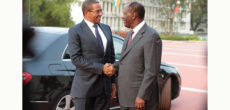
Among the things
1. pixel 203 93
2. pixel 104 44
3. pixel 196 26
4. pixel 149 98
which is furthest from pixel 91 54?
pixel 196 26

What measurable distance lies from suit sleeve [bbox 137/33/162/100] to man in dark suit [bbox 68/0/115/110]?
0.49 meters

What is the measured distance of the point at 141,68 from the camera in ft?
9.50

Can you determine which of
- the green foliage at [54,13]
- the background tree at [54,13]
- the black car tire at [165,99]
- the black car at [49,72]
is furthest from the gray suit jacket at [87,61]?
the green foliage at [54,13]

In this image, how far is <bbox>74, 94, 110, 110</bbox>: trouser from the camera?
131 inches

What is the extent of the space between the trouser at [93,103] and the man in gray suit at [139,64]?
0.40 metres

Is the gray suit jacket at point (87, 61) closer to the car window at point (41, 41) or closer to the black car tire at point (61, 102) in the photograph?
the black car tire at point (61, 102)

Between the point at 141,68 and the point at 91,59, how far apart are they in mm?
618

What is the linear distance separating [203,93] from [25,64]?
5.63m

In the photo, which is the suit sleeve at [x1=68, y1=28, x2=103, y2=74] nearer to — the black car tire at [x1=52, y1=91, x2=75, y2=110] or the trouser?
the trouser

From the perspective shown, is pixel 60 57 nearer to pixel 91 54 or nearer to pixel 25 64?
pixel 25 64

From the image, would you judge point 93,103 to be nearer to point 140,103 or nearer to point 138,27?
point 140,103

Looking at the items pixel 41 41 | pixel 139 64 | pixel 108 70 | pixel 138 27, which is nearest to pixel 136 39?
pixel 138 27

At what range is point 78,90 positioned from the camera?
3.36 metres
